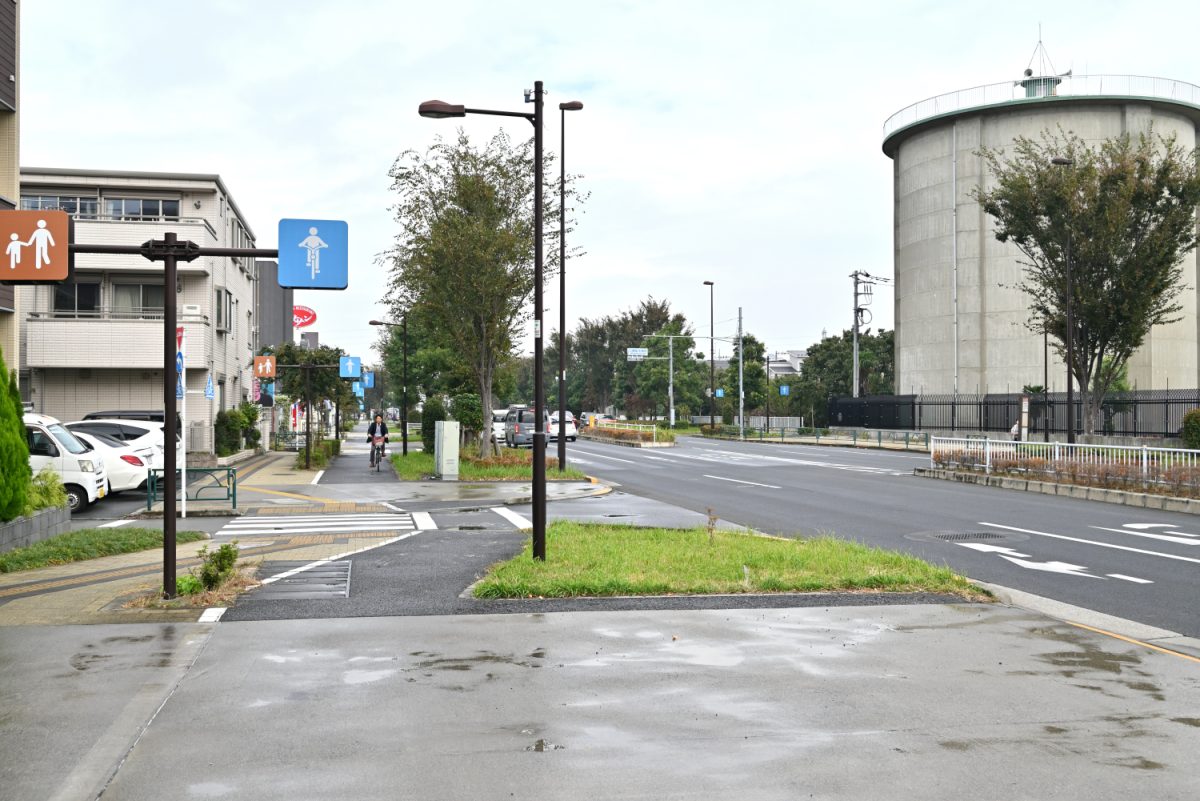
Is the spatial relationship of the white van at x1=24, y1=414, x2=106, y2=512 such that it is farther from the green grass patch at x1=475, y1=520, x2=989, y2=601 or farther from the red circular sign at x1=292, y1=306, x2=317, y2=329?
the red circular sign at x1=292, y1=306, x2=317, y2=329

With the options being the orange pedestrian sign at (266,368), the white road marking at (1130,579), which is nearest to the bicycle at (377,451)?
the orange pedestrian sign at (266,368)

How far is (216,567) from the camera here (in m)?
10.2

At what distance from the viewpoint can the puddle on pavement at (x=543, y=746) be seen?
5.65 meters

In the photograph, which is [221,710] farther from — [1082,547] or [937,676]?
[1082,547]

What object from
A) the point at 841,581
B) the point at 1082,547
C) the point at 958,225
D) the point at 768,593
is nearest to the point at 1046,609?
the point at 841,581

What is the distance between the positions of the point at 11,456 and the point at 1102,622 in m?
12.3

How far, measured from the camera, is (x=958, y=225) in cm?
6625

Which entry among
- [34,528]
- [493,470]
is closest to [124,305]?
[493,470]

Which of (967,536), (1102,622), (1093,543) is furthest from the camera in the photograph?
(967,536)

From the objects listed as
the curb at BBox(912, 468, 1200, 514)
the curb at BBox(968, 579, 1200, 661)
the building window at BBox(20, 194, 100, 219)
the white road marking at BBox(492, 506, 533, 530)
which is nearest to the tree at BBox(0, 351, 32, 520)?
the white road marking at BBox(492, 506, 533, 530)

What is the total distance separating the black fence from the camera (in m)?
45.0

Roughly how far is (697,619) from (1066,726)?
3.66 m

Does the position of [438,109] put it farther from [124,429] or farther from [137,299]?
[137,299]

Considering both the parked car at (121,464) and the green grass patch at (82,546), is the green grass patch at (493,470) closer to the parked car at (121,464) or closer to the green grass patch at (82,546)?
the parked car at (121,464)
